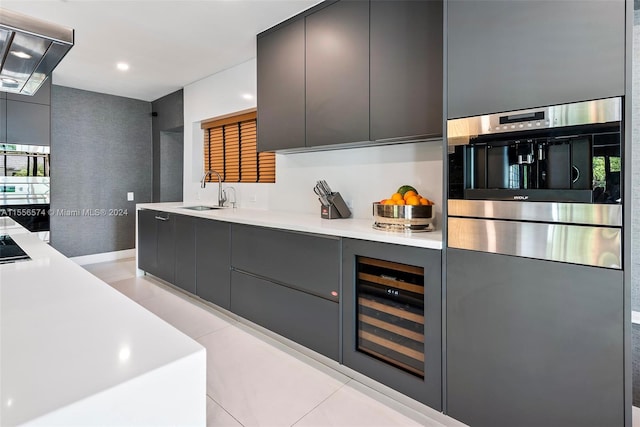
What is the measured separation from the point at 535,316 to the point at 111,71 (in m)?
4.64

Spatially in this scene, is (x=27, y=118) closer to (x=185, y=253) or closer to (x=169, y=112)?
(x=169, y=112)

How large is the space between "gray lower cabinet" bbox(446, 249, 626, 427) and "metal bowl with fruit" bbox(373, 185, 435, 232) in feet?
1.25

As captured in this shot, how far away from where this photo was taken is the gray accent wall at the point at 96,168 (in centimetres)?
461

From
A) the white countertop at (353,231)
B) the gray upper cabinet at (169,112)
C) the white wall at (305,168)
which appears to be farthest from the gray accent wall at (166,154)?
the white countertop at (353,231)

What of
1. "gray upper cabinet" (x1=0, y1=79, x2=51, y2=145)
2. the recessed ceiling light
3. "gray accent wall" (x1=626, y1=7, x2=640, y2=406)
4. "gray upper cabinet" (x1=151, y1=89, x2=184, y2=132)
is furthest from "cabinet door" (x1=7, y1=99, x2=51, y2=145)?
"gray accent wall" (x1=626, y1=7, x2=640, y2=406)

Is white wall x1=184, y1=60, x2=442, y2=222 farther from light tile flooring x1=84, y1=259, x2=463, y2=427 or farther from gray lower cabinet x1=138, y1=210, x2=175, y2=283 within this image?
light tile flooring x1=84, y1=259, x2=463, y2=427

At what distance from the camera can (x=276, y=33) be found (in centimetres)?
282

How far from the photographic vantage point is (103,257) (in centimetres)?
506

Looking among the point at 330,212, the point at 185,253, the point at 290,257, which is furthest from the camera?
the point at 185,253

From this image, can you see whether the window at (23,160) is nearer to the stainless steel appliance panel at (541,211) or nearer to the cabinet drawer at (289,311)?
the cabinet drawer at (289,311)

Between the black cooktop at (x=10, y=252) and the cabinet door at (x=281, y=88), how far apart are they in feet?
5.76

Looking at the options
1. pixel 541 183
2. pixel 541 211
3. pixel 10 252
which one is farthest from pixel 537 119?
pixel 10 252

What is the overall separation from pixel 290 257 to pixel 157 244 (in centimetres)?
221

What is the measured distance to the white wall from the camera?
7.66 ft
